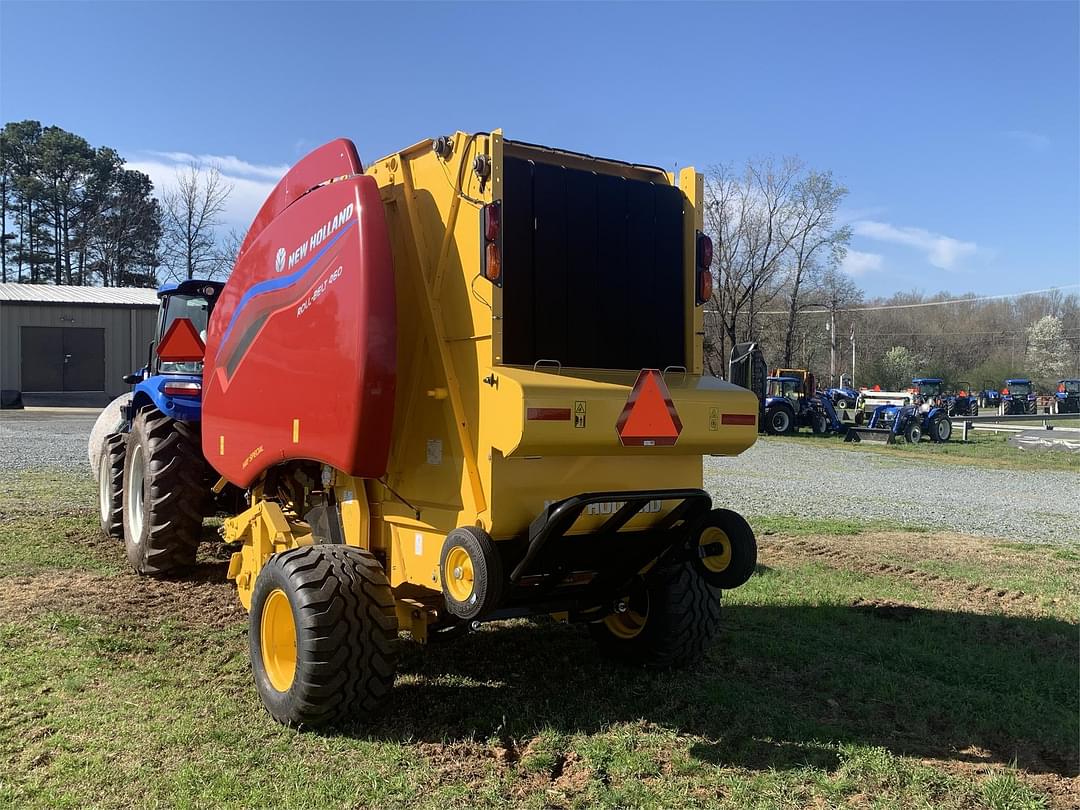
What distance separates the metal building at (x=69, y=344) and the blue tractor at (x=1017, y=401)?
44.1m

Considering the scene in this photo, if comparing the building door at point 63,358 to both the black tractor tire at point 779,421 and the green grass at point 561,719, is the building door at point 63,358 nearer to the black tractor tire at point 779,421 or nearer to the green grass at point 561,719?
the black tractor tire at point 779,421

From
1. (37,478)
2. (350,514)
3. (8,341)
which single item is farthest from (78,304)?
(350,514)

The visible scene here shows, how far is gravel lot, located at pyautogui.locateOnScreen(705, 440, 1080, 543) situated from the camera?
10484 millimetres

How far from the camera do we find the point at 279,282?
468 cm

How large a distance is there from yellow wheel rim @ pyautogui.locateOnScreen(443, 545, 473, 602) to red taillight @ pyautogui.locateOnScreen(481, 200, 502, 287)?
118cm

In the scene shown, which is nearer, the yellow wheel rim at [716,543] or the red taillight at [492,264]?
the red taillight at [492,264]

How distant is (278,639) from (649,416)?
2.20m

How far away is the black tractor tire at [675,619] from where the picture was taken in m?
4.74

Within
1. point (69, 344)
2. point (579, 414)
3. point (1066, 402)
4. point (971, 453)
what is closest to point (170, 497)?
point (579, 414)

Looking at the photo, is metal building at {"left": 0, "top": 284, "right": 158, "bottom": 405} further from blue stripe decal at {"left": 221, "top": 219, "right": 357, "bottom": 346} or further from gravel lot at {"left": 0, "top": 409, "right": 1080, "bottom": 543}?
blue stripe decal at {"left": 221, "top": 219, "right": 357, "bottom": 346}

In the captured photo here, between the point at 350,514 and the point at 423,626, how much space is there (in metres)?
0.71

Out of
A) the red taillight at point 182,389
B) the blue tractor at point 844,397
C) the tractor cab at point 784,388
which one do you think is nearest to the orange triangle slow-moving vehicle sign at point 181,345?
the red taillight at point 182,389

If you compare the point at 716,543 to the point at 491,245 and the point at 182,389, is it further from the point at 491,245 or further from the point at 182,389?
the point at 182,389

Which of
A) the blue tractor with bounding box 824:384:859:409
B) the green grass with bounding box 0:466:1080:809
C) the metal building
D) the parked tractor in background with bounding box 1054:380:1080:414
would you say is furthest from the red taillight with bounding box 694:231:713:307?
the parked tractor in background with bounding box 1054:380:1080:414
